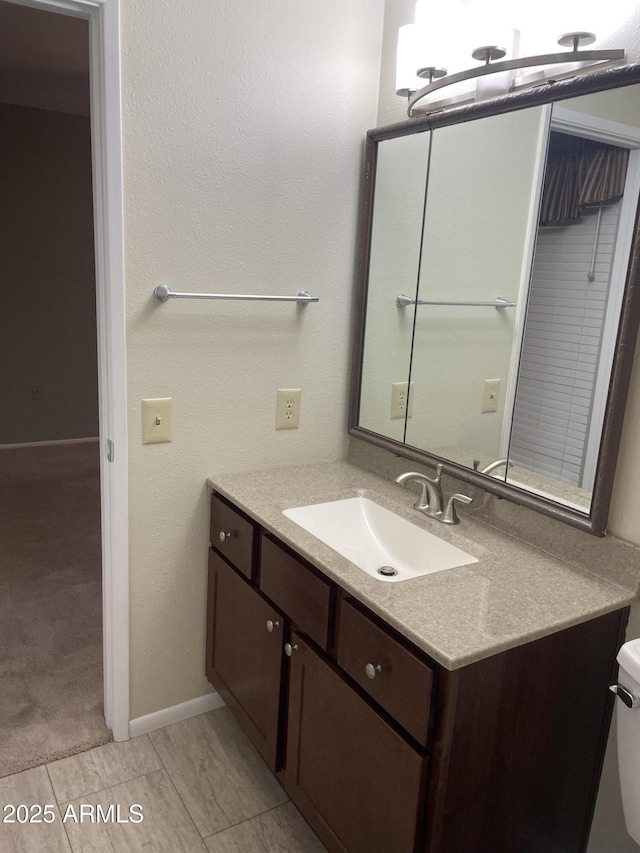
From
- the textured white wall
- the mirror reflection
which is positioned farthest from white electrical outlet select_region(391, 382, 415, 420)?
the textured white wall

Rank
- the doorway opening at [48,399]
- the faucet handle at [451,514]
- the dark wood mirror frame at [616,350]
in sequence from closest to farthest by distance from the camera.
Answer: the dark wood mirror frame at [616,350], the faucet handle at [451,514], the doorway opening at [48,399]

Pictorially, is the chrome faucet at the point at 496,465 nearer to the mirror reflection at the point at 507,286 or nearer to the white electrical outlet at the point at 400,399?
the mirror reflection at the point at 507,286

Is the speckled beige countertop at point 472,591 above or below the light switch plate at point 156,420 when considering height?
below

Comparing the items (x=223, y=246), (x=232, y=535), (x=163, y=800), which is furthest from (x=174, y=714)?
(x=223, y=246)

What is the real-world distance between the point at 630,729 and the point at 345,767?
57 centimetres

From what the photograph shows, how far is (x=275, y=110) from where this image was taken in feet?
6.01

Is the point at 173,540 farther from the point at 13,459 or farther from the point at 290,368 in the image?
the point at 13,459

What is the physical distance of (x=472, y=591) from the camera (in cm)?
133

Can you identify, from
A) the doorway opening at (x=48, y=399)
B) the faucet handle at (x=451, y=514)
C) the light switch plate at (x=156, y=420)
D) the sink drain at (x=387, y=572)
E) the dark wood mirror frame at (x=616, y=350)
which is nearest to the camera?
the dark wood mirror frame at (x=616, y=350)

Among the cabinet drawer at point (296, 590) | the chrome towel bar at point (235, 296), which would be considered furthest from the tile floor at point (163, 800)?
the chrome towel bar at point (235, 296)

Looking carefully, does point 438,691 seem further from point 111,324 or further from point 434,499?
point 111,324

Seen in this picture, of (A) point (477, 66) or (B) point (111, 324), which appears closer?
(A) point (477, 66)

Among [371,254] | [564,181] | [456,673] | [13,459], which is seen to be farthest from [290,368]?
[13,459]

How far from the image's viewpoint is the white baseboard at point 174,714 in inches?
79.3
